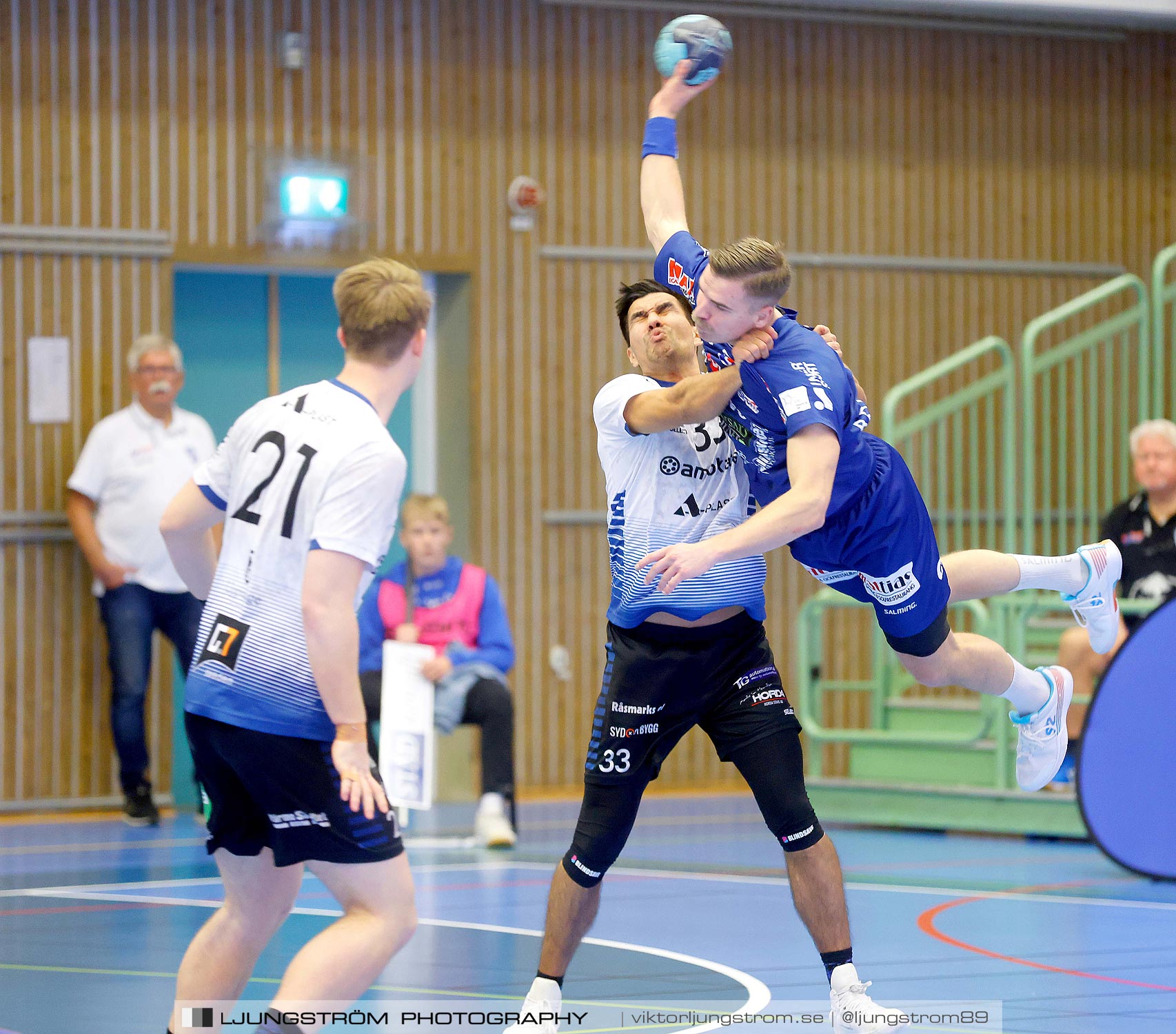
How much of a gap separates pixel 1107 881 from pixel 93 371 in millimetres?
5927

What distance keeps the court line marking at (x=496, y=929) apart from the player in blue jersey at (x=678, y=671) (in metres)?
0.43

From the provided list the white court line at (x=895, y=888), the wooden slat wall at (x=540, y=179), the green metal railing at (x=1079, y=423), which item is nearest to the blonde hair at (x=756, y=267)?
the white court line at (x=895, y=888)

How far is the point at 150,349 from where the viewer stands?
8797 mm

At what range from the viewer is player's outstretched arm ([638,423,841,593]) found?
11.8 ft

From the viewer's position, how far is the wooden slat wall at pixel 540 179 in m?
9.44

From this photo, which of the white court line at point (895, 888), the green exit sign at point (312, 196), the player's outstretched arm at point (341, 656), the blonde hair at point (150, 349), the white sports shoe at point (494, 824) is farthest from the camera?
the green exit sign at point (312, 196)

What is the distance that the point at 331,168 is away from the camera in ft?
32.7

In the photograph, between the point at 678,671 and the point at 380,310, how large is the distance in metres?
1.24

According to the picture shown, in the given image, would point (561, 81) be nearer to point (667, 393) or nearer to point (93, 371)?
point (93, 371)

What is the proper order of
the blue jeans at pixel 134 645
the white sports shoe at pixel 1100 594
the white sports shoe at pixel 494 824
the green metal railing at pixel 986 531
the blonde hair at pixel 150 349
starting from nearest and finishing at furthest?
1. the white sports shoe at pixel 1100 594
2. the white sports shoe at pixel 494 824
3. the green metal railing at pixel 986 531
4. the blue jeans at pixel 134 645
5. the blonde hair at pixel 150 349

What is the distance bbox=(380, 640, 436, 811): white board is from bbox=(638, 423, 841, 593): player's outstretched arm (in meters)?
3.54

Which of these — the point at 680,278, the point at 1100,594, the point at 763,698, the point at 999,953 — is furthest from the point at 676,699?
the point at 999,953

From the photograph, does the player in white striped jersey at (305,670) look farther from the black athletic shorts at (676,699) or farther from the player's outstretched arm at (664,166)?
the player's outstretched arm at (664,166)

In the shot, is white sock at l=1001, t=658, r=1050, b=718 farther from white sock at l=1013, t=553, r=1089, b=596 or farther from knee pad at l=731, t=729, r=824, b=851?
knee pad at l=731, t=729, r=824, b=851
